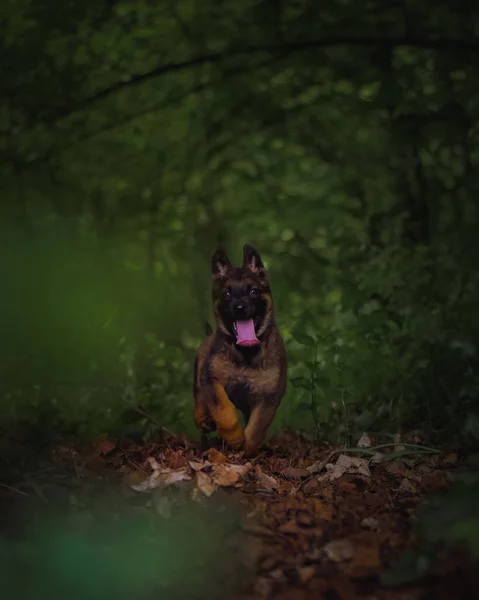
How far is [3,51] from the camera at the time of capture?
5.70m

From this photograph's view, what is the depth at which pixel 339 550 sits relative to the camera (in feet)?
8.10

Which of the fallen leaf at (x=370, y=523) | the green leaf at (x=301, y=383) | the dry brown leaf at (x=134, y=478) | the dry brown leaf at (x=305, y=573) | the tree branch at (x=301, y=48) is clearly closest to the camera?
the dry brown leaf at (x=305, y=573)

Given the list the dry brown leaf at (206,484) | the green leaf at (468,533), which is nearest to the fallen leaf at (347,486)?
the dry brown leaf at (206,484)

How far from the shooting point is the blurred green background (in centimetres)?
486

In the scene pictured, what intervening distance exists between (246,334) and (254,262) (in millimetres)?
353

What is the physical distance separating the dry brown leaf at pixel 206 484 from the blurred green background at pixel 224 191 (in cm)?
126

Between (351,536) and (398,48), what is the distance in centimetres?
354

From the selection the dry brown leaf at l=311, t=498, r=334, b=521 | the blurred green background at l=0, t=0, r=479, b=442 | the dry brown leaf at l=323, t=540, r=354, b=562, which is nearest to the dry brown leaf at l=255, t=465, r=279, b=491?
the dry brown leaf at l=311, t=498, r=334, b=521

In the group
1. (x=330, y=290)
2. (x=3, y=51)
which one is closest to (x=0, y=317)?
(x=3, y=51)

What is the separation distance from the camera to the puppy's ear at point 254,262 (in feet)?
12.2

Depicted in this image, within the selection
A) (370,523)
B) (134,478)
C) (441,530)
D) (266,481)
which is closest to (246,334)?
(266,481)

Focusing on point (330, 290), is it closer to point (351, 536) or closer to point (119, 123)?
point (119, 123)

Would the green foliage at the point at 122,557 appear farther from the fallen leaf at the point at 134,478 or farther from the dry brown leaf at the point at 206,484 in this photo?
the fallen leaf at the point at 134,478

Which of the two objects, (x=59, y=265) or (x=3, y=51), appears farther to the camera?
(x=59, y=265)
